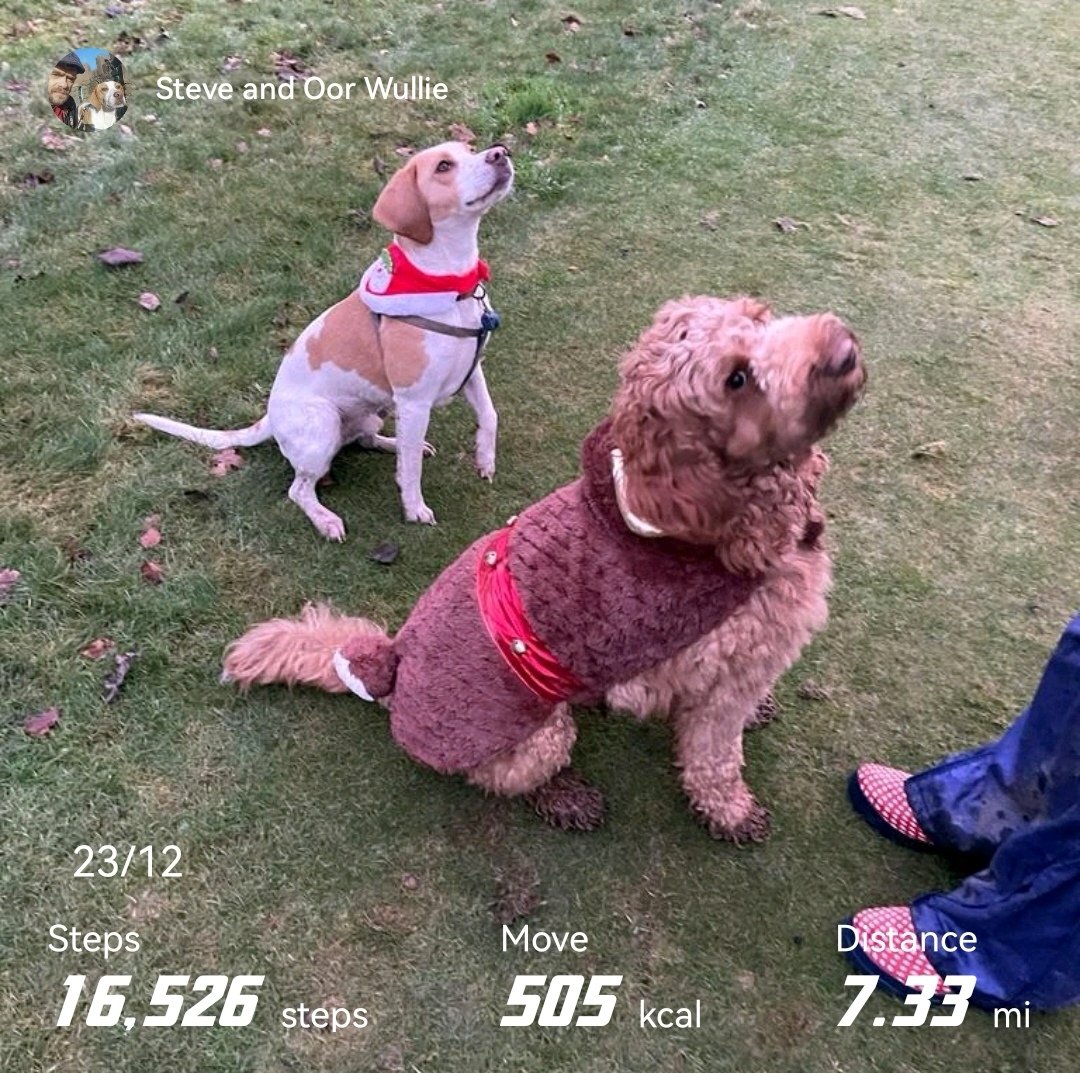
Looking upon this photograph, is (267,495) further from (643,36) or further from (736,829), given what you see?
(643,36)

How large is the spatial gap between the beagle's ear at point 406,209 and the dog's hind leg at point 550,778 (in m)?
1.56

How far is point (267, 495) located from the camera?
354 cm

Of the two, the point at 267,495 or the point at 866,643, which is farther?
the point at 267,495

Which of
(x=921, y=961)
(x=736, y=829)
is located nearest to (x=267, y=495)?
(x=736, y=829)

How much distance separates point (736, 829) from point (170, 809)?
1609 millimetres

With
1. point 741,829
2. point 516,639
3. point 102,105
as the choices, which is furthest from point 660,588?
point 102,105

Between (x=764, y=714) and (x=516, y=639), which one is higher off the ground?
(x=516, y=639)

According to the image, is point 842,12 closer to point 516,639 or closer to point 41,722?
point 516,639

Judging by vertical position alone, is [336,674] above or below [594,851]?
above

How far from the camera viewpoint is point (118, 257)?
452 cm

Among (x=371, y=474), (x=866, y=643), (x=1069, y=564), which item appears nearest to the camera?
(x=866, y=643)

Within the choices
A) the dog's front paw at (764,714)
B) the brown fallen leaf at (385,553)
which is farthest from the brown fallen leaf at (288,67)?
the dog's front paw at (764,714)

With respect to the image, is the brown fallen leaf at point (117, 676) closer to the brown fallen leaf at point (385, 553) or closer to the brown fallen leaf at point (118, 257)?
the brown fallen leaf at point (385, 553)

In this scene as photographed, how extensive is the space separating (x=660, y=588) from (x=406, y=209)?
1559 mm
